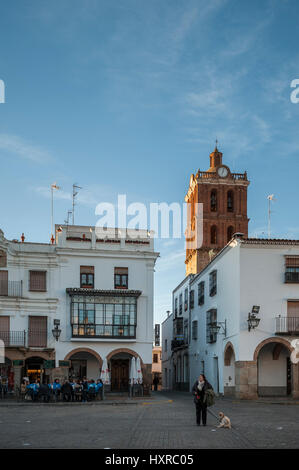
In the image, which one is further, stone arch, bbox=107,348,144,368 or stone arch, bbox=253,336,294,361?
stone arch, bbox=107,348,144,368

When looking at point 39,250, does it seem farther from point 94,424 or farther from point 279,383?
point 94,424

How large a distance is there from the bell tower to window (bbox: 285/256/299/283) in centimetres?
2958

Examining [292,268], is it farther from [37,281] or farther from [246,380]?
[37,281]

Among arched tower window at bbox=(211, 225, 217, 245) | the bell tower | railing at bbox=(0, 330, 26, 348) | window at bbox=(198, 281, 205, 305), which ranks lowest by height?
railing at bbox=(0, 330, 26, 348)

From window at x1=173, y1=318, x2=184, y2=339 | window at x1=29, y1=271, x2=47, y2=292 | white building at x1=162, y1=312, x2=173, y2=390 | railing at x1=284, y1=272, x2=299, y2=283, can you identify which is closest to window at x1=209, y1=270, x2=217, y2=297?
railing at x1=284, y1=272, x2=299, y2=283

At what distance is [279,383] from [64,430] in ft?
67.9

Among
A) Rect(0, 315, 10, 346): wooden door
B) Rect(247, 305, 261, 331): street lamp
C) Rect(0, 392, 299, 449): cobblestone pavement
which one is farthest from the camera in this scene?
Rect(0, 315, 10, 346): wooden door

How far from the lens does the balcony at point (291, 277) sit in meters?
34.4

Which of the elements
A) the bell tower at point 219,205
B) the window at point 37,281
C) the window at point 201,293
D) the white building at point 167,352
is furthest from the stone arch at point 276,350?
the bell tower at point 219,205

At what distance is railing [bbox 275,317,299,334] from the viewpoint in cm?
3381

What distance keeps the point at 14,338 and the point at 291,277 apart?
16.4 meters

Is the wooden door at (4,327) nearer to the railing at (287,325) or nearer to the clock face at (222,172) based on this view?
the railing at (287,325)

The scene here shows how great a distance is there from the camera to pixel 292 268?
34781mm

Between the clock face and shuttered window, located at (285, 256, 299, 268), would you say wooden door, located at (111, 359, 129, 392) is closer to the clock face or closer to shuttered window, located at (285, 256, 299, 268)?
shuttered window, located at (285, 256, 299, 268)
